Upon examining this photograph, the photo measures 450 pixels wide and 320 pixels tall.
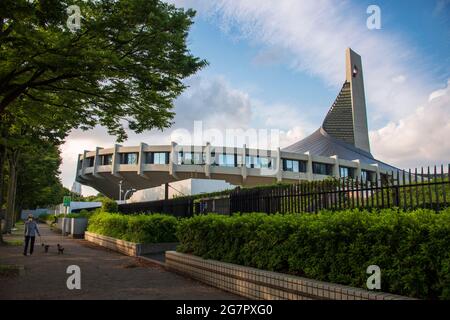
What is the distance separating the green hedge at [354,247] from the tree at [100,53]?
4803 millimetres

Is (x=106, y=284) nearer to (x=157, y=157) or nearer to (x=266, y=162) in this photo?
(x=266, y=162)

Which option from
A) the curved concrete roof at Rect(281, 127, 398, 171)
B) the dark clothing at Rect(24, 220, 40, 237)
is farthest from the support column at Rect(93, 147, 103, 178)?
the dark clothing at Rect(24, 220, 40, 237)

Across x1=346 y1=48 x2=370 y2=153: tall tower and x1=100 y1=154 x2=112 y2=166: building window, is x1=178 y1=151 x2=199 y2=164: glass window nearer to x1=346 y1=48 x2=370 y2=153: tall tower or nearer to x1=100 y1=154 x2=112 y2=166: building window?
x1=100 y1=154 x2=112 y2=166: building window

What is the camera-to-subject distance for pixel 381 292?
5094 mm

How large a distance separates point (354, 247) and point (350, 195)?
7.53 feet

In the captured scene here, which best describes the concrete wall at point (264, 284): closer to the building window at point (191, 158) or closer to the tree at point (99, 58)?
the tree at point (99, 58)

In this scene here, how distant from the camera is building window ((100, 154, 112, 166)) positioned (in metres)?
79.4

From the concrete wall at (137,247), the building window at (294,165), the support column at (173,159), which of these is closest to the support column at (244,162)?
the building window at (294,165)

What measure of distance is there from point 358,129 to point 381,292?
128 metres

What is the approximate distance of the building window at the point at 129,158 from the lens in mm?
75312

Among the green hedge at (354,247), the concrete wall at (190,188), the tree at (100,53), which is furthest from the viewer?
the concrete wall at (190,188)

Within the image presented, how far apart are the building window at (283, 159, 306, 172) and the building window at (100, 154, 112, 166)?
111 feet

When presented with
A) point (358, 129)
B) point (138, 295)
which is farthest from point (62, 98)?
point (358, 129)

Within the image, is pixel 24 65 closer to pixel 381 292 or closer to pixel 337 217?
pixel 337 217
